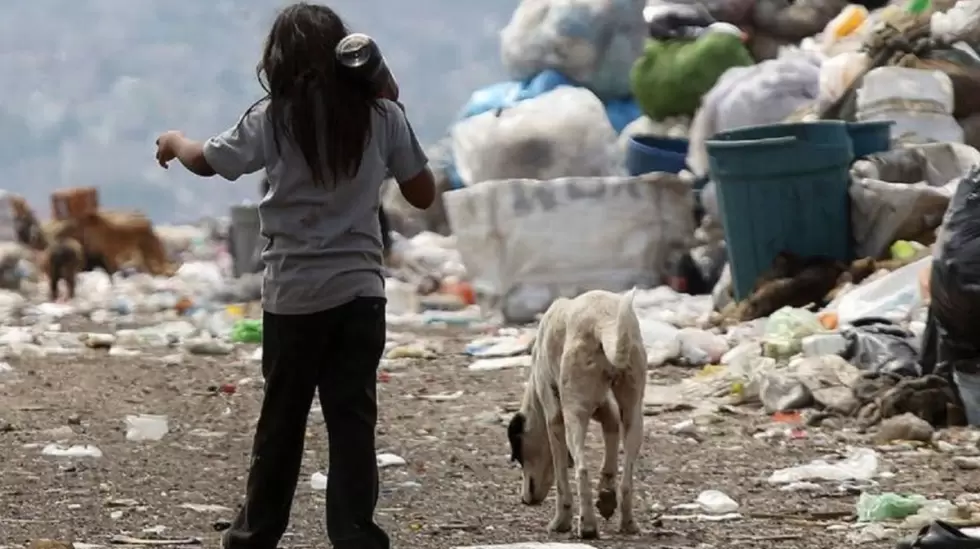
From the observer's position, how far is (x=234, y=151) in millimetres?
3510

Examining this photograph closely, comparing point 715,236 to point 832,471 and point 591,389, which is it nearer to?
point 832,471

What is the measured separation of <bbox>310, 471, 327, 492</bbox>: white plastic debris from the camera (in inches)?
199

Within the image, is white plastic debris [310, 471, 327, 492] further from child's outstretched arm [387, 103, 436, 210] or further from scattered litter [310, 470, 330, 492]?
child's outstretched arm [387, 103, 436, 210]

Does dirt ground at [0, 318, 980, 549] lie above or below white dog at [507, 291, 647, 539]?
below

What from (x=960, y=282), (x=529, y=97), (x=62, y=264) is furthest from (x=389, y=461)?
(x=62, y=264)

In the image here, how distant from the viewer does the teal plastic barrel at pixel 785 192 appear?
8.83 meters

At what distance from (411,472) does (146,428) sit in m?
1.32

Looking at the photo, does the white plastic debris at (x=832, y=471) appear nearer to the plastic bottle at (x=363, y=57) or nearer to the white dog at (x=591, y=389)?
the white dog at (x=591, y=389)

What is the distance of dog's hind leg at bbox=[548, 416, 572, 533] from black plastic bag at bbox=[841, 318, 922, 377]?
2.41m

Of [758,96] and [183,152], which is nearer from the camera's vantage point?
[183,152]

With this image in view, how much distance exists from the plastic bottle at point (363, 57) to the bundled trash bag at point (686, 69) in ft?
29.4

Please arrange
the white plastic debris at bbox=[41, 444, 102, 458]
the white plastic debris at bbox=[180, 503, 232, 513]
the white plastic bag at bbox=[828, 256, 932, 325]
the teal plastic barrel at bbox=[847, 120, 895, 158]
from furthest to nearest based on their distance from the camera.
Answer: the teal plastic barrel at bbox=[847, 120, 895, 158] → the white plastic bag at bbox=[828, 256, 932, 325] → the white plastic debris at bbox=[41, 444, 102, 458] → the white plastic debris at bbox=[180, 503, 232, 513]

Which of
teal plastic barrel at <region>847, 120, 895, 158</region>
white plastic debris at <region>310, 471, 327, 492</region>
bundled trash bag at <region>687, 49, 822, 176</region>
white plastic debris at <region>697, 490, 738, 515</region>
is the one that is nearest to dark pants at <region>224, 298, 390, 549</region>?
white plastic debris at <region>697, 490, 738, 515</region>

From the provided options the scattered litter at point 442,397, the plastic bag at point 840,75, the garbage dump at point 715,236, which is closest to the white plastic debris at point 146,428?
the garbage dump at point 715,236
